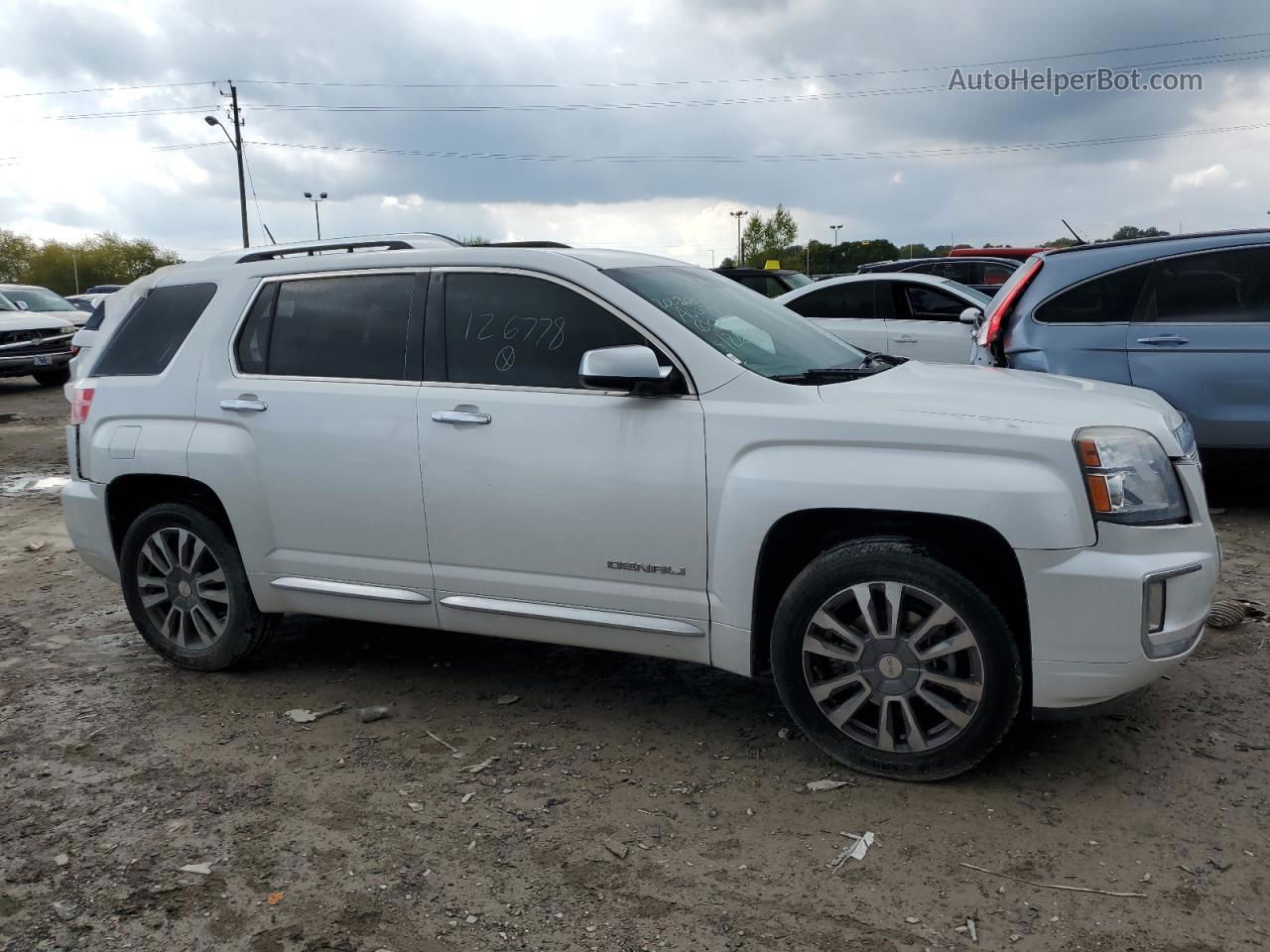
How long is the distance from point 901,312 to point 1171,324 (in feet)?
13.7

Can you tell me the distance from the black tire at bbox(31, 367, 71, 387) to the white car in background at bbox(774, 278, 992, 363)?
46.4 ft

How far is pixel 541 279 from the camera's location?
163 inches

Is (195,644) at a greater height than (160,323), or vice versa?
(160,323)

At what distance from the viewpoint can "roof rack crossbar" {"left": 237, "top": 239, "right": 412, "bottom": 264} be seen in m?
4.84

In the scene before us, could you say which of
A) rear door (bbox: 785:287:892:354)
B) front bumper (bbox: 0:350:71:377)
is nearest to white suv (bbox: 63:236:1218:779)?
rear door (bbox: 785:287:892:354)

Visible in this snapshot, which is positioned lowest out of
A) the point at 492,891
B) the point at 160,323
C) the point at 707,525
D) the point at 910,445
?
the point at 492,891

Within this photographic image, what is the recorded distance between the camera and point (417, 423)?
4.19 metres

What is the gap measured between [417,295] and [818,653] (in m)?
2.11

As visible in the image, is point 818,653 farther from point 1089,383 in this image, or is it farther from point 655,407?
point 1089,383

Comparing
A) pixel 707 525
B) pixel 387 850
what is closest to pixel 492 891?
pixel 387 850

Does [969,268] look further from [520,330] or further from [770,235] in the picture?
[770,235]

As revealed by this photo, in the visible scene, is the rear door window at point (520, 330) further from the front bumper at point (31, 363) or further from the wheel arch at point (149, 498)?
the front bumper at point (31, 363)

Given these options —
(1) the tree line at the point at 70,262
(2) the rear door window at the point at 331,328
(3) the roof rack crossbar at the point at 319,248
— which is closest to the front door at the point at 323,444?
(2) the rear door window at the point at 331,328

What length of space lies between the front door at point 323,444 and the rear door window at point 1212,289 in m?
5.10
